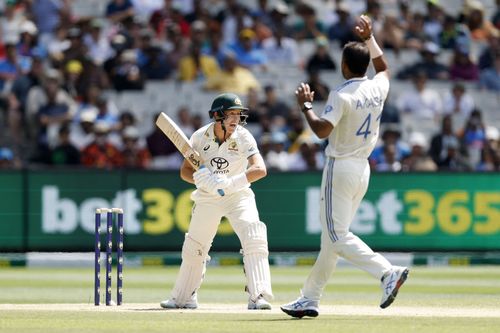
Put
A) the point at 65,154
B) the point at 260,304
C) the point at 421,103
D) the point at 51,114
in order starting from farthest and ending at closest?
the point at 421,103, the point at 51,114, the point at 65,154, the point at 260,304

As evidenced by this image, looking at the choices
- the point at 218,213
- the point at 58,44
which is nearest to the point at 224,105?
the point at 218,213

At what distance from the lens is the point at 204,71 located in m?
21.6

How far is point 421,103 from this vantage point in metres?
21.6

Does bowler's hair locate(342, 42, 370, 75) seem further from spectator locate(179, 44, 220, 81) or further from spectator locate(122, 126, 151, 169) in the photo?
spectator locate(179, 44, 220, 81)

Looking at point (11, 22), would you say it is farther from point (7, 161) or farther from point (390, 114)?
point (390, 114)

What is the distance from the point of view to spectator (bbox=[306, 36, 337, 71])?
860 inches

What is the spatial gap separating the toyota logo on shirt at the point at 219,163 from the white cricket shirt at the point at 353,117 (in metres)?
1.33

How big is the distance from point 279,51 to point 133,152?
352 centimetres

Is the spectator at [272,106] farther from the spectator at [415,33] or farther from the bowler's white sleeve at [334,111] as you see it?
the bowler's white sleeve at [334,111]

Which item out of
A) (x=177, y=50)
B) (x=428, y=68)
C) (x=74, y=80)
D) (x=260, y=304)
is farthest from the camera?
(x=428, y=68)

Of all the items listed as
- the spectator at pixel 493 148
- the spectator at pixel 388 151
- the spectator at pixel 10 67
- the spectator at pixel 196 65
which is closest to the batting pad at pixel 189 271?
the spectator at pixel 388 151

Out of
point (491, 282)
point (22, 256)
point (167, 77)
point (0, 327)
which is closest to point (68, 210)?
point (22, 256)

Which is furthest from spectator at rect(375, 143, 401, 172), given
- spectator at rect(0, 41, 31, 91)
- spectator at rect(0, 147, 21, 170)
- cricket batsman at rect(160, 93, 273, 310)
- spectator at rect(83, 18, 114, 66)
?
cricket batsman at rect(160, 93, 273, 310)

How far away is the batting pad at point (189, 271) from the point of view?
35.9 ft
